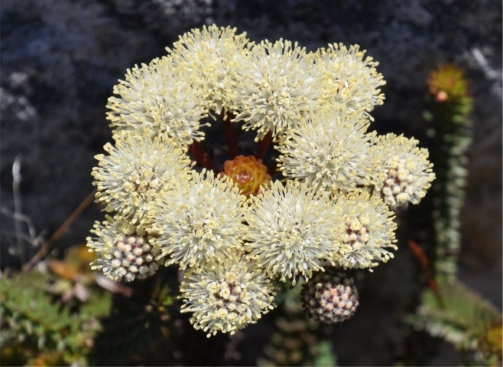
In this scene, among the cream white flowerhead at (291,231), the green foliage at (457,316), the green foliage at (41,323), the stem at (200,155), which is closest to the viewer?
the cream white flowerhead at (291,231)

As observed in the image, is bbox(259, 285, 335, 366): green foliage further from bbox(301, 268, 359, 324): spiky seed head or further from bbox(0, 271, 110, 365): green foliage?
bbox(301, 268, 359, 324): spiky seed head

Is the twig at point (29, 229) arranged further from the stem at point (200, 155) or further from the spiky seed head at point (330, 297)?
the spiky seed head at point (330, 297)

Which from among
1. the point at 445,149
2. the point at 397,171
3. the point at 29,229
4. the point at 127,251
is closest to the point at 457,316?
the point at 445,149

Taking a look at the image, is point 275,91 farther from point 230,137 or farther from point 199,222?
point 199,222

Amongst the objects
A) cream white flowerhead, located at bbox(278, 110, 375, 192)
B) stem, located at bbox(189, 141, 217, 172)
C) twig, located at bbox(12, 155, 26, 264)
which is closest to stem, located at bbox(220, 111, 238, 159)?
stem, located at bbox(189, 141, 217, 172)

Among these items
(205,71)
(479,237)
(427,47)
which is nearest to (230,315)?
(205,71)

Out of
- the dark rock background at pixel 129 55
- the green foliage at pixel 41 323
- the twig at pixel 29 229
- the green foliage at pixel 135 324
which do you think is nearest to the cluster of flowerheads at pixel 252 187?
the green foliage at pixel 135 324
